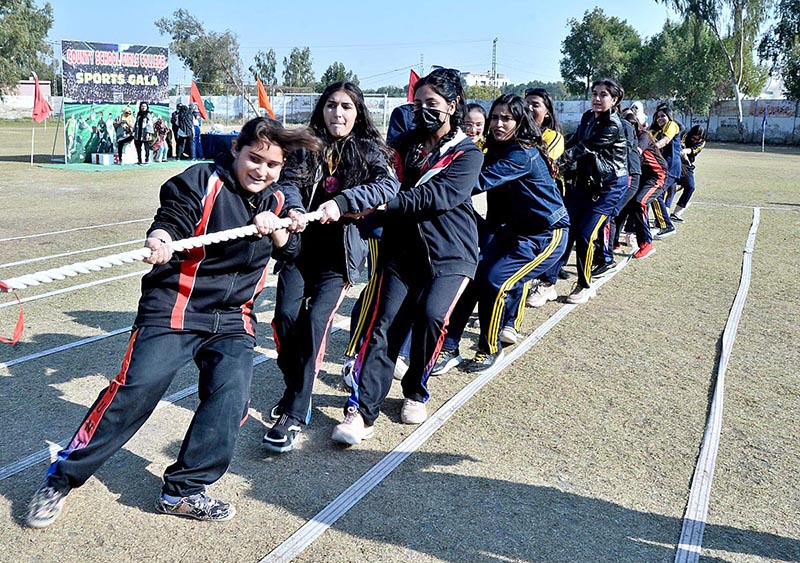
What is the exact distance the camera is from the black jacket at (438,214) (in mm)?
4445

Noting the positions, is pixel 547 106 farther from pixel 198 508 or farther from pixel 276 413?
pixel 198 508

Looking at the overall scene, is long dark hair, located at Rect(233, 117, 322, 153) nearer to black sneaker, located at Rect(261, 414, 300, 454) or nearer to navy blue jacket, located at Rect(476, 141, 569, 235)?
black sneaker, located at Rect(261, 414, 300, 454)

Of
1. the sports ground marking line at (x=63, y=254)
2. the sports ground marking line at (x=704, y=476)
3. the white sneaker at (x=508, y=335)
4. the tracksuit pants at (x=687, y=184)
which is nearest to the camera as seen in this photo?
the sports ground marking line at (x=704, y=476)

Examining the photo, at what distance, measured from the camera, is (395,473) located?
407 cm

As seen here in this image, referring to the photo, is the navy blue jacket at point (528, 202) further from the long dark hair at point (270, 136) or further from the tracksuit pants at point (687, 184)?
the tracksuit pants at point (687, 184)

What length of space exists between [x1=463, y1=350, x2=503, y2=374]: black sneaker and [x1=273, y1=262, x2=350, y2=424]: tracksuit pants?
1649mm

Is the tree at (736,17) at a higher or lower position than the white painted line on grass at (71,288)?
higher

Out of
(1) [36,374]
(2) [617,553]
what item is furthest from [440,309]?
(1) [36,374]

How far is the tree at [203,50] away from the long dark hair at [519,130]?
73.1m

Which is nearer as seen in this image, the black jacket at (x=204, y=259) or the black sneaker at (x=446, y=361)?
the black jacket at (x=204, y=259)

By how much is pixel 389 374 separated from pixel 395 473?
2.33ft

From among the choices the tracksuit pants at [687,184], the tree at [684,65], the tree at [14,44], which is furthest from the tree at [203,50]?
the tracksuit pants at [687,184]

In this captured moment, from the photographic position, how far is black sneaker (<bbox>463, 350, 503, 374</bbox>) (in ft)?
19.1

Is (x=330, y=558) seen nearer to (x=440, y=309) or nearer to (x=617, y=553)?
(x=617, y=553)
